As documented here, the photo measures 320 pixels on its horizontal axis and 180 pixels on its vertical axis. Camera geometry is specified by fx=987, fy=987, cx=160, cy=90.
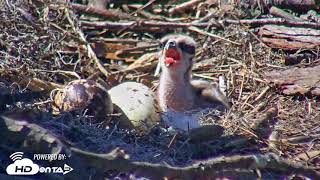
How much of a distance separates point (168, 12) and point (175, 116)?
325 millimetres

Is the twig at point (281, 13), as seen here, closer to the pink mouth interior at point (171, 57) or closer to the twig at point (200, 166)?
the pink mouth interior at point (171, 57)

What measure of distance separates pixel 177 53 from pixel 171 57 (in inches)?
1.4

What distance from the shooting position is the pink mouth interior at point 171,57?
114 inches

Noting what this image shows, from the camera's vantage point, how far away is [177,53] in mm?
2895

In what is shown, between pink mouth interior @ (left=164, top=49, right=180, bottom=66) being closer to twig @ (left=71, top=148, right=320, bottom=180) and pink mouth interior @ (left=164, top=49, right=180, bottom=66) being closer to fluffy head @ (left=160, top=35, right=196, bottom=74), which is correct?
fluffy head @ (left=160, top=35, right=196, bottom=74)

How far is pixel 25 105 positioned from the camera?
2678 millimetres

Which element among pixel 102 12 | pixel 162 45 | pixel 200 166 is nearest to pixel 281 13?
pixel 162 45

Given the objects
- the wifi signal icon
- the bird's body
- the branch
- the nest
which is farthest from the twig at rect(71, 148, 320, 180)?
the branch

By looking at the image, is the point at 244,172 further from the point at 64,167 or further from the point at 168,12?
the point at 168,12

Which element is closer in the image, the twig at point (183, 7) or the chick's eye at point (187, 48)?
the chick's eye at point (187, 48)

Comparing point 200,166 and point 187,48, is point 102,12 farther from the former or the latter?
point 200,166

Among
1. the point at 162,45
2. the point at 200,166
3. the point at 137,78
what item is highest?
the point at 162,45

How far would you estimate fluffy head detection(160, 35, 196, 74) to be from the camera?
2867 millimetres

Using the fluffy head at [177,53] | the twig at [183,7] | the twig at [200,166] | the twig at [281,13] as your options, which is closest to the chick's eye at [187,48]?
the fluffy head at [177,53]
